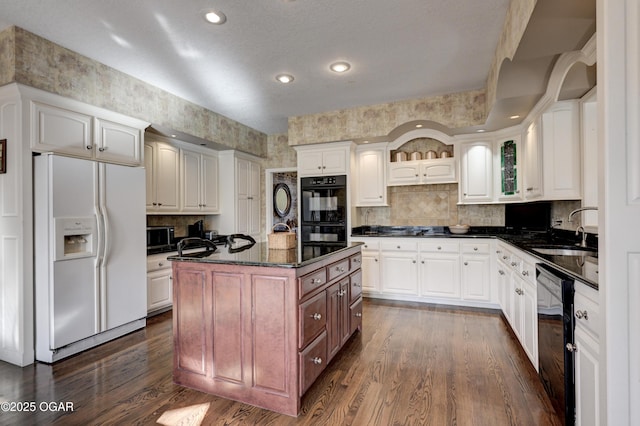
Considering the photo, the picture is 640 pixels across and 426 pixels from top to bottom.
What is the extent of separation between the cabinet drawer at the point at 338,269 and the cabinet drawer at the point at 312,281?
0.12m

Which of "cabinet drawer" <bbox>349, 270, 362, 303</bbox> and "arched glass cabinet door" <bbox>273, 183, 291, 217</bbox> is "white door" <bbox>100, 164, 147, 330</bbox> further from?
"arched glass cabinet door" <bbox>273, 183, 291, 217</bbox>

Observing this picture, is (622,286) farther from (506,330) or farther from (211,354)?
(506,330)

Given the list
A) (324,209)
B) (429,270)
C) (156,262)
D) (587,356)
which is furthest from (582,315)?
(156,262)

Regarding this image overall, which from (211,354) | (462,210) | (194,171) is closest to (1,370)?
(211,354)

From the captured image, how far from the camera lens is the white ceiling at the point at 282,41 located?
7.25 feet

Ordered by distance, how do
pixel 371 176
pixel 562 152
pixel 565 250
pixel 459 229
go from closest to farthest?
pixel 565 250 → pixel 562 152 → pixel 459 229 → pixel 371 176

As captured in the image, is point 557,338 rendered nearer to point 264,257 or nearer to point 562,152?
point 264,257

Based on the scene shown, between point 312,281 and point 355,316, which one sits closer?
point 312,281

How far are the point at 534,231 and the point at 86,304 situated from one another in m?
4.80

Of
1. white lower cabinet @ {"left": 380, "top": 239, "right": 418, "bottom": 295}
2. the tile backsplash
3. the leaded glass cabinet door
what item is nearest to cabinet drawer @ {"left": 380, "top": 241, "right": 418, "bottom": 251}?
white lower cabinet @ {"left": 380, "top": 239, "right": 418, "bottom": 295}

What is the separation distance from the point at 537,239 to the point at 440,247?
1068 mm

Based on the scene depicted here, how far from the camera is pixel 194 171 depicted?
4633 mm

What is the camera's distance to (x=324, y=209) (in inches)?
181

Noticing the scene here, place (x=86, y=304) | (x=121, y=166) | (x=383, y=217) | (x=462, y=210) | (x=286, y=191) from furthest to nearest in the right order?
(x=286, y=191), (x=383, y=217), (x=462, y=210), (x=121, y=166), (x=86, y=304)
